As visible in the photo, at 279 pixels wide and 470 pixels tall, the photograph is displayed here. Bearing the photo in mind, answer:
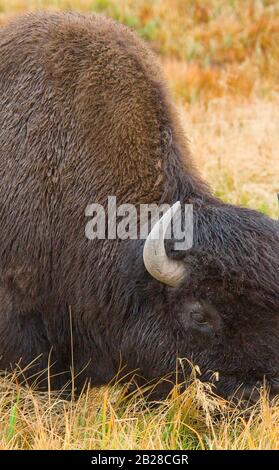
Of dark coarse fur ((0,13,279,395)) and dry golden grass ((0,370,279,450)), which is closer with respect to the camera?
dry golden grass ((0,370,279,450))

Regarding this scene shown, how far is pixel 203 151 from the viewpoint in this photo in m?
9.62

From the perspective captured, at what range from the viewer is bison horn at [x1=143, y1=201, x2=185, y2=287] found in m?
4.79

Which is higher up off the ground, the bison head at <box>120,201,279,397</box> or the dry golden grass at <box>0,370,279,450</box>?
the bison head at <box>120,201,279,397</box>

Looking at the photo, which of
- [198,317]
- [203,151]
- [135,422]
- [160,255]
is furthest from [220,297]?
[203,151]

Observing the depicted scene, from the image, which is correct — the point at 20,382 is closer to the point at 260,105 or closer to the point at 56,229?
the point at 56,229

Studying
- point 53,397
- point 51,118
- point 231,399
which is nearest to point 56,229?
point 51,118

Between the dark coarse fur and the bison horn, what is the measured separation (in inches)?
3.4

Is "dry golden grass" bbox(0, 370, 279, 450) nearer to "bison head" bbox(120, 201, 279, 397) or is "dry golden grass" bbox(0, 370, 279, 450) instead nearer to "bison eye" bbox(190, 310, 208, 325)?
"bison head" bbox(120, 201, 279, 397)

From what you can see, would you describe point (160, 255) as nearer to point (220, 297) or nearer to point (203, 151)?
point (220, 297)

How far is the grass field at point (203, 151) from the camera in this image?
4.94 metres

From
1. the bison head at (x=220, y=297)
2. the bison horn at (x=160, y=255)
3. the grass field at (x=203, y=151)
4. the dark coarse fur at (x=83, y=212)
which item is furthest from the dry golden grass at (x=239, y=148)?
the bison horn at (x=160, y=255)

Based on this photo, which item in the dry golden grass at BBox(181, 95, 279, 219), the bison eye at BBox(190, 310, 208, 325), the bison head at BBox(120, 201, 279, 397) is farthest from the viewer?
the dry golden grass at BBox(181, 95, 279, 219)

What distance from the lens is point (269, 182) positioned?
9.26 meters

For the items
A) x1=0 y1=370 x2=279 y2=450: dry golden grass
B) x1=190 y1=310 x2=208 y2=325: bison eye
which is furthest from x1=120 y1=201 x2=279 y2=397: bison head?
x1=0 y1=370 x2=279 y2=450: dry golden grass
